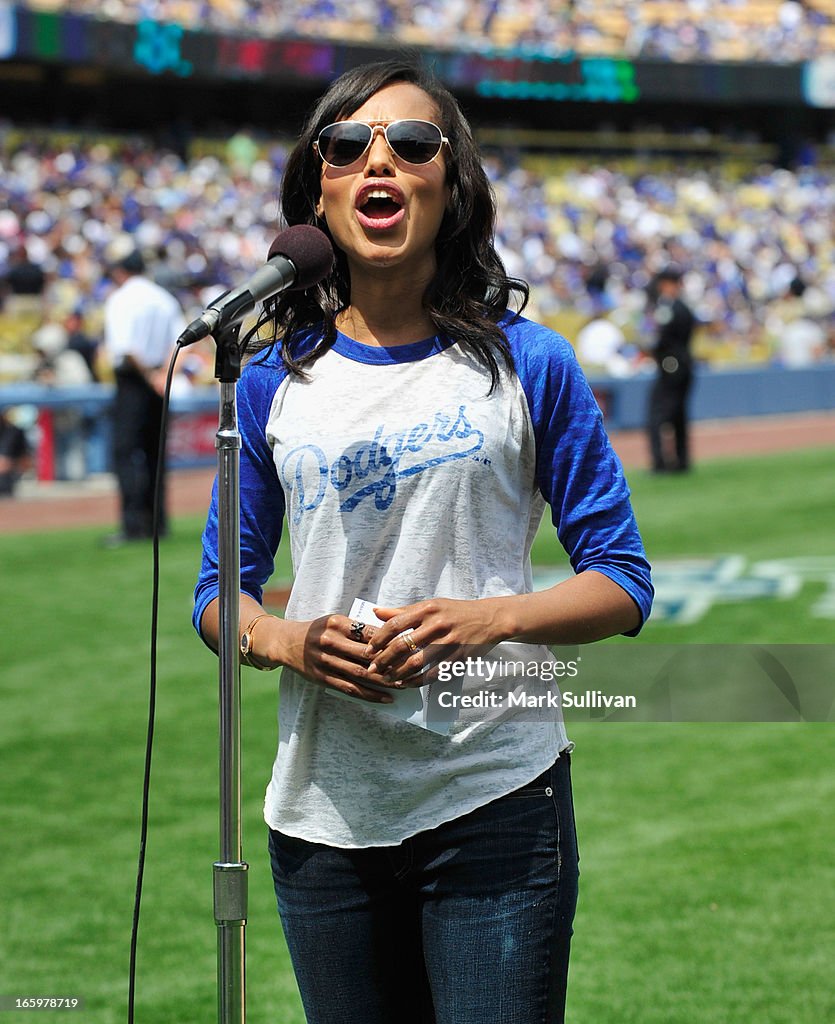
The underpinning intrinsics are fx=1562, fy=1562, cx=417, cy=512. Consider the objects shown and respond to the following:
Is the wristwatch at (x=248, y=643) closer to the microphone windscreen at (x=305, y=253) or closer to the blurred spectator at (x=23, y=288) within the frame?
the microphone windscreen at (x=305, y=253)

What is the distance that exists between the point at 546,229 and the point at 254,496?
31.0 meters

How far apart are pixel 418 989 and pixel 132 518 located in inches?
411

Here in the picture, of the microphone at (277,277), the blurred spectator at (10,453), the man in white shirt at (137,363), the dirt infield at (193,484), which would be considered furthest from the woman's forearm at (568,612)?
the blurred spectator at (10,453)

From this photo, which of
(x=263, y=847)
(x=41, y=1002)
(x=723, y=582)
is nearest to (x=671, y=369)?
(x=723, y=582)

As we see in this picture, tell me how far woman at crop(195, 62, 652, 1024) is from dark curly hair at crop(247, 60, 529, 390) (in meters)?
0.01

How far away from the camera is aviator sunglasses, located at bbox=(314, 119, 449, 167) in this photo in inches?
87.4

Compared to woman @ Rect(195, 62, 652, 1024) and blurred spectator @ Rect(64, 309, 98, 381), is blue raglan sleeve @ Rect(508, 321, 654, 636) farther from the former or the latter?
blurred spectator @ Rect(64, 309, 98, 381)

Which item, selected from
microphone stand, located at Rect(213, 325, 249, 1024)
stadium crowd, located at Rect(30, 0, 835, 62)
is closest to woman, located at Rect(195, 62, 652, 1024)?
microphone stand, located at Rect(213, 325, 249, 1024)

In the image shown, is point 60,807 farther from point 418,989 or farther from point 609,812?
point 418,989

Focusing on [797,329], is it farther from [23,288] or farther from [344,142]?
[344,142]

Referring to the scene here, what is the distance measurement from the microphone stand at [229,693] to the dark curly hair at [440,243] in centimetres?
21

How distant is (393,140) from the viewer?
7.28 feet

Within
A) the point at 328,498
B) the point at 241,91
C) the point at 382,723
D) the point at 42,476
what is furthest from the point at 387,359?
the point at 241,91

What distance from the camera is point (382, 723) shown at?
83.0 inches
